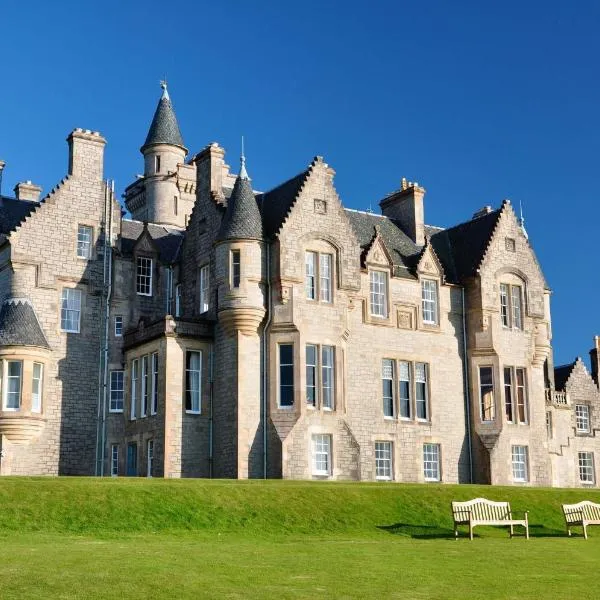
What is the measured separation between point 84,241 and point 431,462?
18.5m

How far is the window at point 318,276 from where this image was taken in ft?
141

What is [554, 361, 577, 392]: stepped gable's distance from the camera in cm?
6650

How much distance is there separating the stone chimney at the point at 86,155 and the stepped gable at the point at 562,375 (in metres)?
34.2

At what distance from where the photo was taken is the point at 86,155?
46.8 meters

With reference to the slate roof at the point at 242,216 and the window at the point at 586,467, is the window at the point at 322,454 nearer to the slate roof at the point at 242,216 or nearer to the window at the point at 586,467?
the slate roof at the point at 242,216

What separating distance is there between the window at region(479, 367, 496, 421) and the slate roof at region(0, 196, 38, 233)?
72.3 ft

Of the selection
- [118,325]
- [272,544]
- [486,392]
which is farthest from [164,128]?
[272,544]

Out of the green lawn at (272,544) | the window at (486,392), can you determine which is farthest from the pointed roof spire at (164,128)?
the green lawn at (272,544)

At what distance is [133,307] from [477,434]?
16.8 m

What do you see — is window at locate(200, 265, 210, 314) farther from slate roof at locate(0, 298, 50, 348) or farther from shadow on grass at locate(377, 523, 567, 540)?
shadow on grass at locate(377, 523, 567, 540)

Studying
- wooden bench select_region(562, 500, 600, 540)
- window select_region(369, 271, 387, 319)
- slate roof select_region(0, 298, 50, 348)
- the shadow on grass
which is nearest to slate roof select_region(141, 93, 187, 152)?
window select_region(369, 271, 387, 319)

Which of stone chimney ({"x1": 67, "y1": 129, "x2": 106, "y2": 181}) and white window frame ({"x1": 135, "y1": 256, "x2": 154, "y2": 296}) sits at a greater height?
stone chimney ({"x1": 67, "y1": 129, "x2": 106, "y2": 181})

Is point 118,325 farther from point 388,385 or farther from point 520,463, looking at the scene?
point 520,463

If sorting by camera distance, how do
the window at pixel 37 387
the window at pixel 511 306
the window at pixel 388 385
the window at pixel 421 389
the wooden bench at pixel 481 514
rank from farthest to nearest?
the window at pixel 511 306
the window at pixel 421 389
the window at pixel 388 385
the window at pixel 37 387
the wooden bench at pixel 481 514
